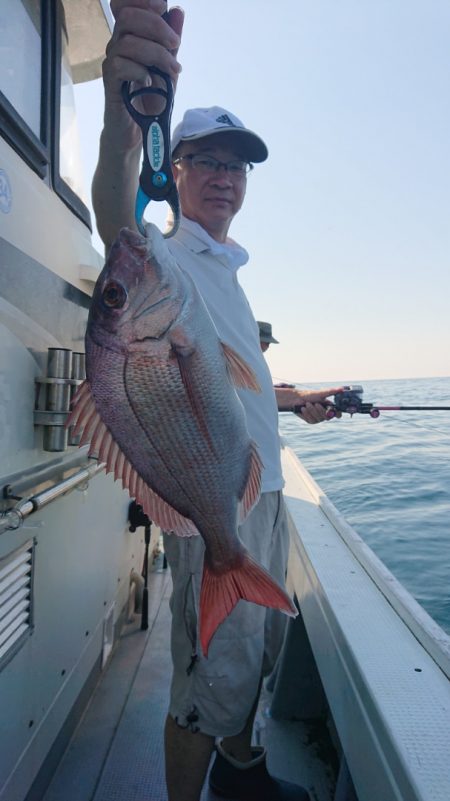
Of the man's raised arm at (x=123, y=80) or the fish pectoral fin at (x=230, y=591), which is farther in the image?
the fish pectoral fin at (x=230, y=591)

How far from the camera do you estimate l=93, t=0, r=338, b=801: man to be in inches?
62.0

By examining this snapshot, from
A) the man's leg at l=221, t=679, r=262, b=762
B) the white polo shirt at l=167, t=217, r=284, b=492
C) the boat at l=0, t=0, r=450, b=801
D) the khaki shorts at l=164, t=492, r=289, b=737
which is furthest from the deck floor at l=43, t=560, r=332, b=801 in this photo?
the white polo shirt at l=167, t=217, r=284, b=492

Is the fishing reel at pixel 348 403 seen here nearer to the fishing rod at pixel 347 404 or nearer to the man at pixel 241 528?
the fishing rod at pixel 347 404

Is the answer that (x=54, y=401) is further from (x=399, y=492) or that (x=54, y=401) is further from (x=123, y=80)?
(x=399, y=492)

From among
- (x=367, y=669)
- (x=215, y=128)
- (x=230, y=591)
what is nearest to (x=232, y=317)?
(x=215, y=128)

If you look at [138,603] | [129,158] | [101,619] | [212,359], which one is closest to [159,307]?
[212,359]

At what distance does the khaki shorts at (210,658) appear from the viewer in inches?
71.6

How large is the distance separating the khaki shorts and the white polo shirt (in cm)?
28

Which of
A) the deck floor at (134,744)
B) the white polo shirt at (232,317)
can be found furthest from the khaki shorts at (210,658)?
the deck floor at (134,744)

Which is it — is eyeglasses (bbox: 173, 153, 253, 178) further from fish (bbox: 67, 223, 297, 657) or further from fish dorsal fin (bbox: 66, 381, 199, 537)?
fish dorsal fin (bbox: 66, 381, 199, 537)

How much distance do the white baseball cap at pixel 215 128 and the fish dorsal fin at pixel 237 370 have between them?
1027 mm

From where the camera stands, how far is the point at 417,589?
4.22 metres

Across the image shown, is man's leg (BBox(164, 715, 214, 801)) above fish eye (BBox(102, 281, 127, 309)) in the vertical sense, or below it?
below

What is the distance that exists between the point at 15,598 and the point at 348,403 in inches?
79.8
